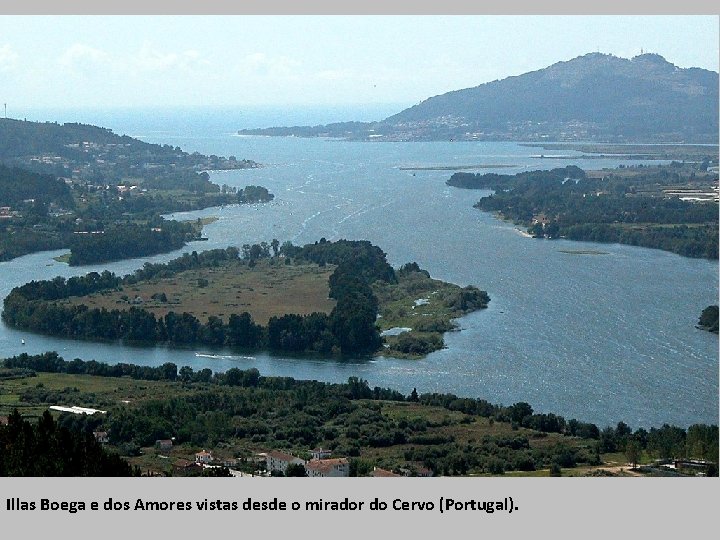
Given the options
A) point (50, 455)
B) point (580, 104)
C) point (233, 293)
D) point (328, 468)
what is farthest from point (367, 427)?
point (580, 104)

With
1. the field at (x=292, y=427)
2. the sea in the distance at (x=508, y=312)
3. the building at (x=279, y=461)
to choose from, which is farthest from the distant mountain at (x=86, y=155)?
the building at (x=279, y=461)

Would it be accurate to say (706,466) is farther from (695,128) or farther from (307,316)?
(695,128)

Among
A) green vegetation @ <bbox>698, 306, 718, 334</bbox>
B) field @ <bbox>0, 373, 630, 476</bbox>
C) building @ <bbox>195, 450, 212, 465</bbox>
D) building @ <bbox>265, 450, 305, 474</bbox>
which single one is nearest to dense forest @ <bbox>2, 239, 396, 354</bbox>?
field @ <bbox>0, 373, 630, 476</bbox>

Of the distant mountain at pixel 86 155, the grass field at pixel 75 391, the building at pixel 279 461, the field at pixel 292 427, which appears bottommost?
the grass field at pixel 75 391

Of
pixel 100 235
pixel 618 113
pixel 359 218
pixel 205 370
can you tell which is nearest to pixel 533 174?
pixel 359 218

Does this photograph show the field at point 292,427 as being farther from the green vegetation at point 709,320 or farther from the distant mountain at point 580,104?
the distant mountain at point 580,104
